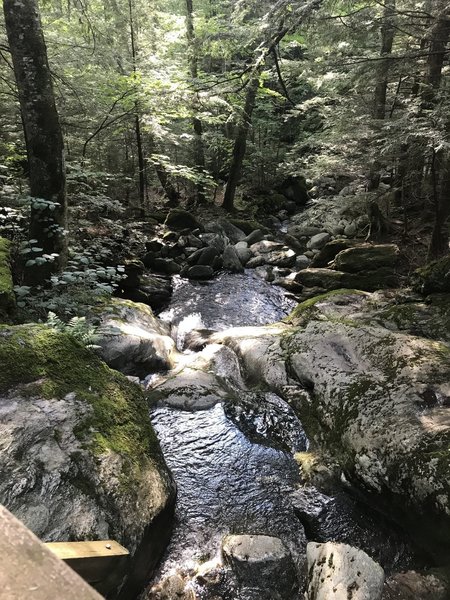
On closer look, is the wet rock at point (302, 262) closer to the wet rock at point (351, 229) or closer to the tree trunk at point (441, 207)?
the wet rock at point (351, 229)

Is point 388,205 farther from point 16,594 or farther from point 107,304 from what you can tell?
point 16,594

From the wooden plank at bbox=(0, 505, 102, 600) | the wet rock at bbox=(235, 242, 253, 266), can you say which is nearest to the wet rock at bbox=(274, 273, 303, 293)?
the wet rock at bbox=(235, 242, 253, 266)

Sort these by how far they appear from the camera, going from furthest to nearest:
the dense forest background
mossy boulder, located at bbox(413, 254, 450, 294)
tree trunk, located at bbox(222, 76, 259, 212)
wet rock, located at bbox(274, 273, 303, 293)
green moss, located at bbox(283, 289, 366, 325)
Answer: tree trunk, located at bbox(222, 76, 259, 212) → wet rock, located at bbox(274, 273, 303, 293) → green moss, located at bbox(283, 289, 366, 325) → mossy boulder, located at bbox(413, 254, 450, 294) → the dense forest background

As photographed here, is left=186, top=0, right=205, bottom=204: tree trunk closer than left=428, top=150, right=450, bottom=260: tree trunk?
No

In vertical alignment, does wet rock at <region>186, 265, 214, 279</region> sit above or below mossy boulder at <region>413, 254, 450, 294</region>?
below

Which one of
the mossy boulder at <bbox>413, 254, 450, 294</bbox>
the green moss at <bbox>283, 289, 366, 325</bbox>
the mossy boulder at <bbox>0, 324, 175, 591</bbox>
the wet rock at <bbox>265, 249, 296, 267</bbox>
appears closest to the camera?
the mossy boulder at <bbox>0, 324, 175, 591</bbox>

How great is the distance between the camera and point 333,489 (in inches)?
148

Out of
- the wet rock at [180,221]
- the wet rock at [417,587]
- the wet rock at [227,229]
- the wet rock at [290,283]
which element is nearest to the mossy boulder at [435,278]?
the wet rock at [290,283]

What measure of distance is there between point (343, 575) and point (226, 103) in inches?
412

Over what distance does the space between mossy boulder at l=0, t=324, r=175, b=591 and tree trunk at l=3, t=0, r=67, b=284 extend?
2173 mm

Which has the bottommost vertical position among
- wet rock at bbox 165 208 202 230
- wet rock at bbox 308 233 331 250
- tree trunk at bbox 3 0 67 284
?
wet rock at bbox 308 233 331 250

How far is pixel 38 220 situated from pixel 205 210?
36.6 feet

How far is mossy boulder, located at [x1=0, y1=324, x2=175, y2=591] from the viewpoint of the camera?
2.48 meters

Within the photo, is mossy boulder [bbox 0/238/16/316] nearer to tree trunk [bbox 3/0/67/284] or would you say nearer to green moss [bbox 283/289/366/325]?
tree trunk [bbox 3/0/67/284]
